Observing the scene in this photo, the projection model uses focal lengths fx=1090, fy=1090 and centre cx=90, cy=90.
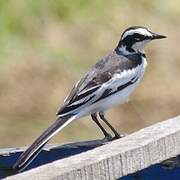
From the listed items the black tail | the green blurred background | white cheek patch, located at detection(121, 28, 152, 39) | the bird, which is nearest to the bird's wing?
the bird

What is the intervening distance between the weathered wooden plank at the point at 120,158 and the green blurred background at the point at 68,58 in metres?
5.41

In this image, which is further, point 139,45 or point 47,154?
point 139,45

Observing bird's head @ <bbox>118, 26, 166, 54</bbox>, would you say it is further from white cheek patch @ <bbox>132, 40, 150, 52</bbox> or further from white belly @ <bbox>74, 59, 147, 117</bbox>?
white belly @ <bbox>74, 59, 147, 117</bbox>

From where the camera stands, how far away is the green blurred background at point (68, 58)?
33.1 ft

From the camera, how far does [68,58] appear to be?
1151 centimetres

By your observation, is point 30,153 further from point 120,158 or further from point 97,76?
point 97,76

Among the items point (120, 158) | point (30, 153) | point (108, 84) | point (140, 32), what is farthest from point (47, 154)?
point (140, 32)

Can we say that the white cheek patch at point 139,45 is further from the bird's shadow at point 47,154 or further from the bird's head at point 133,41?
the bird's shadow at point 47,154

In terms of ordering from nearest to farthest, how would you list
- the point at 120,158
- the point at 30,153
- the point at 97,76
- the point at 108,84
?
the point at 120,158, the point at 30,153, the point at 97,76, the point at 108,84

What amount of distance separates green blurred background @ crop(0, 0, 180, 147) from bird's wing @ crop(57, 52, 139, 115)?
2567 mm

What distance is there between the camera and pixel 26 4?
13.0 meters

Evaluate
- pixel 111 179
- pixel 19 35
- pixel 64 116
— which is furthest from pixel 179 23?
pixel 111 179

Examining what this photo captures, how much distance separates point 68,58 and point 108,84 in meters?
5.12

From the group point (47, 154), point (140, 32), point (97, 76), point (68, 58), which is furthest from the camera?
point (68, 58)
